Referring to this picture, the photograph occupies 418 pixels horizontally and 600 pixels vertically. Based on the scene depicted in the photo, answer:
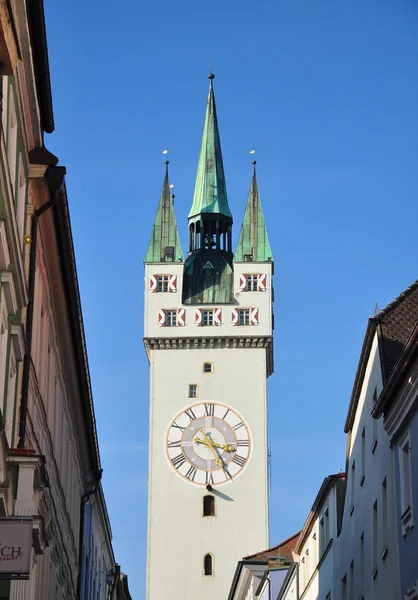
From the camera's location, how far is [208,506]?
254ft

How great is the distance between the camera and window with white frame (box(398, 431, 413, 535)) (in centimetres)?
2219

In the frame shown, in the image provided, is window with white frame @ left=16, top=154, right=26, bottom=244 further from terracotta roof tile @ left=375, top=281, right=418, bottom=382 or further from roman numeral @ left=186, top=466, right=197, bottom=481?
roman numeral @ left=186, top=466, right=197, bottom=481

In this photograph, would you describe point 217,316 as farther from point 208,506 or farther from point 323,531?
point 323,531

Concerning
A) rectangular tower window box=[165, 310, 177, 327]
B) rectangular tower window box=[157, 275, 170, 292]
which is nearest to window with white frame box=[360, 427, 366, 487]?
rectangular tower window box=[165, 310, 177, 327]

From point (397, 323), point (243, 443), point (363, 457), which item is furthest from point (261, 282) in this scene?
point (397, 323)

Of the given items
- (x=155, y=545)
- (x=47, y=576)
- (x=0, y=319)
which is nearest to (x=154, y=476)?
(x=155, y=545)

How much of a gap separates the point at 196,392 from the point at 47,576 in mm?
54714

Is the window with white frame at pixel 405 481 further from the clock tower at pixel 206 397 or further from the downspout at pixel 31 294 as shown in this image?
the clock tower at pixel 206 397

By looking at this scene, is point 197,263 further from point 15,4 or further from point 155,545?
point 15,4

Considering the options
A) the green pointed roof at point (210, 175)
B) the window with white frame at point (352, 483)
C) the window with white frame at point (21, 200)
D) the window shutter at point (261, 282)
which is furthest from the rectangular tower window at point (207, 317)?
the window with white frame at point (21, 200)

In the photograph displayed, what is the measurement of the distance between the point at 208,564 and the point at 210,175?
25788 millimetres

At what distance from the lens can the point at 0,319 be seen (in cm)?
1739

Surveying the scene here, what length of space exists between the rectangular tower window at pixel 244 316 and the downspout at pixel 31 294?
5976 centimetres

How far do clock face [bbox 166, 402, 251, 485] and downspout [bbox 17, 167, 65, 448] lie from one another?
57276mm
